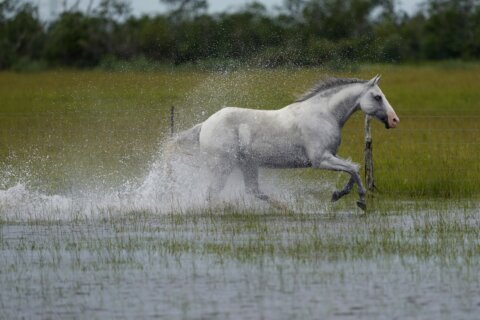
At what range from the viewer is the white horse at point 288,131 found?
14.4 meters

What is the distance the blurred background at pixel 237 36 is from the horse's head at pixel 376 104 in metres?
10.3

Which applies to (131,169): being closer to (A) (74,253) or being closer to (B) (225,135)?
(B) (225,135)

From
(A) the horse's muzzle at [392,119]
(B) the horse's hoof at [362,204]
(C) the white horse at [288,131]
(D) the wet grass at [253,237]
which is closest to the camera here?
(D) the wet grass at [253,237]

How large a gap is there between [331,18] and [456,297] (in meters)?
22.7

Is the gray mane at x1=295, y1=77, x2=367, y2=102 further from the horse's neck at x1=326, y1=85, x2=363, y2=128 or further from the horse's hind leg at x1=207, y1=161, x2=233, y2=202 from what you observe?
the horse's hind leg at x1=207, y1=161, x2=233, y2=202

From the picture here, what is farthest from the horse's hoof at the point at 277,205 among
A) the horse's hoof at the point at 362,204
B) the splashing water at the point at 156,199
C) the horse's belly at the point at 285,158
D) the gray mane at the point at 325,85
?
the gray mane at the point at 325,85

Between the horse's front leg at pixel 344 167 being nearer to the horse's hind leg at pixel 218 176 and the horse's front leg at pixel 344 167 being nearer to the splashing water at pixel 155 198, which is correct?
the splashing water at pixel 155 198

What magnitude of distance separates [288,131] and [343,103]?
2.34ft

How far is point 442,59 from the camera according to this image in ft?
135

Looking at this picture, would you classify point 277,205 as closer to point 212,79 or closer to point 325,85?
point 325,85

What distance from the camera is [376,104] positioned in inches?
572

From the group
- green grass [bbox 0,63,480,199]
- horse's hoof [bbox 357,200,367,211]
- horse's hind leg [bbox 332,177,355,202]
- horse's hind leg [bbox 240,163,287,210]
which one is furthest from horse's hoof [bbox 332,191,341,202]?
green grass [bbox 0,63,480,199]

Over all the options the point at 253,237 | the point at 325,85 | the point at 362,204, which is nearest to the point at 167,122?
the point at 325,85

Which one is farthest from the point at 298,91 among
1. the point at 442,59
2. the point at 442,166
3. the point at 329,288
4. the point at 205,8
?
the point at 442,59
